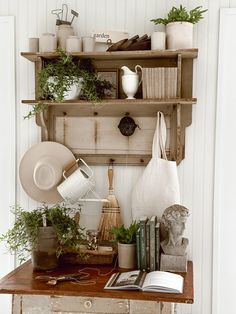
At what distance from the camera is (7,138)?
258 centimetres

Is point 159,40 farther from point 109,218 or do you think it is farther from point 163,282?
point 163,282

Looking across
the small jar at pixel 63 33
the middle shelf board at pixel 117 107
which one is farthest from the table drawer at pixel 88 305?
the small jar at pixel 63 33

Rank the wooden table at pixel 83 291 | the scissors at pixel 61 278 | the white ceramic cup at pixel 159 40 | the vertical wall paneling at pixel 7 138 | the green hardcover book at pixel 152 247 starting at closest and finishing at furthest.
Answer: the wooden table at pixel 83 291
the scissors at pixel 61 278
the green hardcover book at pixel 152 247
the white ceramic cup at pixel 159 40
the vertical wall paneling at pixel 7 138

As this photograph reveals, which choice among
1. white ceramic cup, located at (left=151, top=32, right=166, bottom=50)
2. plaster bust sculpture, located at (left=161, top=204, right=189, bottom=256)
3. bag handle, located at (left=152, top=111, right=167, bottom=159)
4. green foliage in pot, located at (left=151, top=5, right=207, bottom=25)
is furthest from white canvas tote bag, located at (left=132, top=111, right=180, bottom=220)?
green foliage in pot, located at (left=151, top=5, right=207, bottom=25)

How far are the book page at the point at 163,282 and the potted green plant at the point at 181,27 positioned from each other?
1.08m

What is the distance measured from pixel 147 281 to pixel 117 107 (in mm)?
931

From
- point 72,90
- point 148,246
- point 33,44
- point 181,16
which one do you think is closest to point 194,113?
point 181,16

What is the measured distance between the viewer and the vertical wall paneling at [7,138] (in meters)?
2.55

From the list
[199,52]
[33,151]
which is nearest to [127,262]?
[33,151]

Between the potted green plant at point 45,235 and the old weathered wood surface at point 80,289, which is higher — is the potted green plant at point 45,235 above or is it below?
above

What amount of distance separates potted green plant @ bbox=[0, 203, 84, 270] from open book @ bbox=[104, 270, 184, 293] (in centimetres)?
30

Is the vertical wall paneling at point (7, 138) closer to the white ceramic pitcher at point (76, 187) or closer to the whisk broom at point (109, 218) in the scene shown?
the white ceramic pitcher at point (76, 187)

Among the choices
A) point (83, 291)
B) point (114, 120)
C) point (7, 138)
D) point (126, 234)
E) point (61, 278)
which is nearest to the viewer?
point (83, 291)

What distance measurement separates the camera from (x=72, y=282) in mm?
2035
